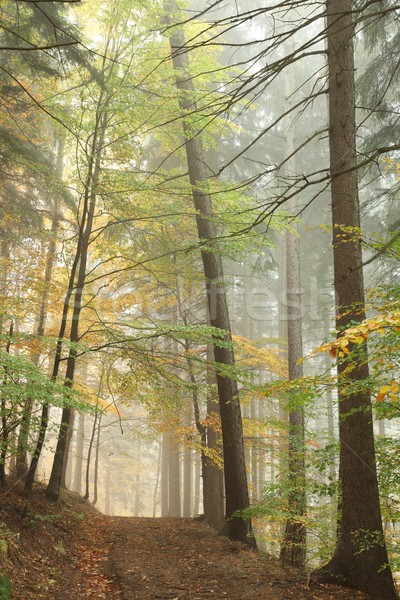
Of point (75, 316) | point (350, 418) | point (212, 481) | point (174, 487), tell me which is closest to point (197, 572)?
point (350, 418)

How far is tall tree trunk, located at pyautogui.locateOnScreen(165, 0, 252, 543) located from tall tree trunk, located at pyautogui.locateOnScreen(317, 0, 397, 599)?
7.98 ft

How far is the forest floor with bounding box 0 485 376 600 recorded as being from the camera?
4.91 metres

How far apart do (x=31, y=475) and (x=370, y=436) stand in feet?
20.0

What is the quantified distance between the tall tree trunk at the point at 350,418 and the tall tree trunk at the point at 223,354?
7.98 feet

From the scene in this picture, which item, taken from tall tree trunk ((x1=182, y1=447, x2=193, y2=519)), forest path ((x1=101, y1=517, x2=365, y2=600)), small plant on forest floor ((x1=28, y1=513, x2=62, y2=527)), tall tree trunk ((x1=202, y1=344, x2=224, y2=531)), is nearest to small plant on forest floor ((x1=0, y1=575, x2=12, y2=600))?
forest path ((x1=101, y1=517, x2=365, y2=600))

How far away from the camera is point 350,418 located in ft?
17.8

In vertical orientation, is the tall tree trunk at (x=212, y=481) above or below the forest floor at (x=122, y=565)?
above

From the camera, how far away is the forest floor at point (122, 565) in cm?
491

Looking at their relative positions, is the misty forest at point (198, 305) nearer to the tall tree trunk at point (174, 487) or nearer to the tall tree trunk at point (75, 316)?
the tall tree trunk at point (75, 316)

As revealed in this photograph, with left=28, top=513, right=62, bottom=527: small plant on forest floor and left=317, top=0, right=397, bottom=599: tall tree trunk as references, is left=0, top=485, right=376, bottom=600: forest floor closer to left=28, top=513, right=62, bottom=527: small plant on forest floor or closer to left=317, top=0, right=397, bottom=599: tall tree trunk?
left=28, top=513, right=62, bottom=527: small plant on forest floor

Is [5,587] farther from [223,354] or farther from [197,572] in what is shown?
[223,354]

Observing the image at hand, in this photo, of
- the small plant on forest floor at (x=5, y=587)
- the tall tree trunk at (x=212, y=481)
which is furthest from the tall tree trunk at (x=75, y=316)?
the small plant on forest floor at (x=5, y=587)

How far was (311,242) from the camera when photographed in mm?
19766

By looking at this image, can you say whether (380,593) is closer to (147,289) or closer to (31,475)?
(31,475)
